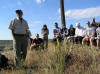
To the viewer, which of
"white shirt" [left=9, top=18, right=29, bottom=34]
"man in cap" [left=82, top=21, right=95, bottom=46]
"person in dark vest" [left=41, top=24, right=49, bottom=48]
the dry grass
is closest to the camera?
the dry grass

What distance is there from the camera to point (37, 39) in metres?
9.95

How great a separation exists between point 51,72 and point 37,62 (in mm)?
2249

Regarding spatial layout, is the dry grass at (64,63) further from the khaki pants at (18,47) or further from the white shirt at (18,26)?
the white shirt at (18,26)

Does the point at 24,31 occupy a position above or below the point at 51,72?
above

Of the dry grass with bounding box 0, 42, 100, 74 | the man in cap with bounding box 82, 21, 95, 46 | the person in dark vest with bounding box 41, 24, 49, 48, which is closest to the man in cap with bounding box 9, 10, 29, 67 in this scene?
the dry grass with bounding box 0, 42, 100, 74

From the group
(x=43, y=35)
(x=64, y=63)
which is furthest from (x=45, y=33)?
(x=64, y=63)

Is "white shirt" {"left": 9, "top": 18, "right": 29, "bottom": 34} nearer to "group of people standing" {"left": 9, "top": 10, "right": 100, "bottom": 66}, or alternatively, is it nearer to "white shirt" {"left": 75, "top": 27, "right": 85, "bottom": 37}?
"group of people standing" {"left": 9, "top": 10, "right": 100, "bottom": 66}

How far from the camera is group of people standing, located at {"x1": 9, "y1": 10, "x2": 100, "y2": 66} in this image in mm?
5988

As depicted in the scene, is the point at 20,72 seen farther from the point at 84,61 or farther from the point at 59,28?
the point at 59,28

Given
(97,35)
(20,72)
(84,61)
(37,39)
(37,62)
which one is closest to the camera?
(20,72)

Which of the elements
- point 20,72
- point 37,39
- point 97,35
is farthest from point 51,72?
point 37,39

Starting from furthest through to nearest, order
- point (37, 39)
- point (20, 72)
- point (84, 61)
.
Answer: point (37, 39)
point (84, 61)
point (20, 72)

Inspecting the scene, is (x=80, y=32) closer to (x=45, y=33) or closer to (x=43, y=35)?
(x=45, y=33)

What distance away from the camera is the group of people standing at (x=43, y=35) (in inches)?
236
